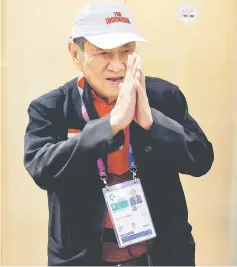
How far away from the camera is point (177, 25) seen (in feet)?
7.05

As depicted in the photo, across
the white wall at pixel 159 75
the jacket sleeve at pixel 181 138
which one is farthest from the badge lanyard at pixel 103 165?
the white wall at pixel 159 75

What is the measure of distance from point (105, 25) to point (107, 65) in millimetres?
131

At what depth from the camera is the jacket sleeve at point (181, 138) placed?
5.12ft

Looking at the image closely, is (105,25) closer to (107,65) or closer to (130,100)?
(107,65)

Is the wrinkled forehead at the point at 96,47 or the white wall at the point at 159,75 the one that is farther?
the white wall at the point at 159,75

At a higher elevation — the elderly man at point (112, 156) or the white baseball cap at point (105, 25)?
the white baseball cap at point (105, 25)

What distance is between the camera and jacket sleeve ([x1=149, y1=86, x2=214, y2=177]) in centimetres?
156

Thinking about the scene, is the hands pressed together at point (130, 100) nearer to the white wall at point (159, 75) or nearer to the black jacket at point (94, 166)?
the black jacket at point (94, 166)

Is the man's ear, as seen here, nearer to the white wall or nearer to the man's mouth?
the man's mouth

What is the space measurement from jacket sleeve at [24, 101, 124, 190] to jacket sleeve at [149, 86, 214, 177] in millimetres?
137

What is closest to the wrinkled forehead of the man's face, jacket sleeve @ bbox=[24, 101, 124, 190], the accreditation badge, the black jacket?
the man's face

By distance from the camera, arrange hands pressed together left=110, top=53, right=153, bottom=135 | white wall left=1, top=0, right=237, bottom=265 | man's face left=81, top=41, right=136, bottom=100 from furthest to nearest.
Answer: white wall left=1, top=0, right=237, bottom=265 → man's face left=81, top=41, right=136, bottom=100 → hands pressed together left=110, top=53, right=153, bottom=135

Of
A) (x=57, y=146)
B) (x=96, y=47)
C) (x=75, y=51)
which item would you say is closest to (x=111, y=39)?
(x=96, y=47)
